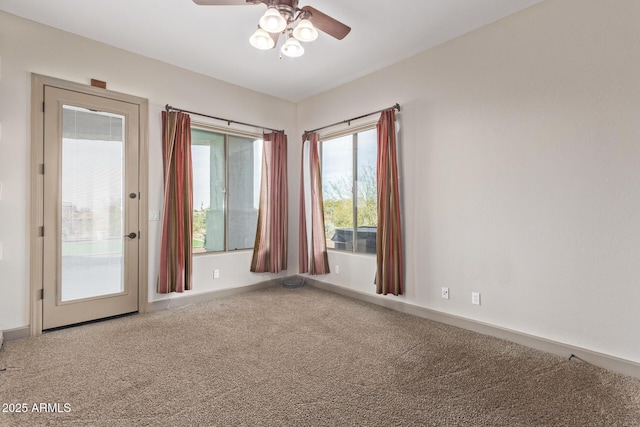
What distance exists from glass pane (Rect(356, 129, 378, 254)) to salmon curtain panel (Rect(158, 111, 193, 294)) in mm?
2186

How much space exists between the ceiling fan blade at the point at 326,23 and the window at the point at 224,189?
7.69 ft

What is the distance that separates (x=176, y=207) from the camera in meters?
3.77

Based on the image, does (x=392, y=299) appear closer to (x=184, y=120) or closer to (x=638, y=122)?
(x=638, y=122)

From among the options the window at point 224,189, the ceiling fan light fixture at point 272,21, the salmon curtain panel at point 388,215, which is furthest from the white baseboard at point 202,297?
the ceiling fan light fixture at point 272,21

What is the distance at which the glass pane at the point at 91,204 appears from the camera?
10.5 feet

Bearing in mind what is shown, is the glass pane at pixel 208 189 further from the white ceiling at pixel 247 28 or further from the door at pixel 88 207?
the white ceiling at pixel 247 28

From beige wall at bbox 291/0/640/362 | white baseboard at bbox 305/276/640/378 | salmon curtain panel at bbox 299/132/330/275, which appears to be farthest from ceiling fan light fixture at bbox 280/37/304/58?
white baseboard at bbox 305/276/640/378

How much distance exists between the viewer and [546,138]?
267cm

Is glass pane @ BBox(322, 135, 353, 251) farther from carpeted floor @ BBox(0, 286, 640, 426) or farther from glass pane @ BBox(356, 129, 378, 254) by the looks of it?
carpeted floor @ BBox(0, 286, 640, 426)

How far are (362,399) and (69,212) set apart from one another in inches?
128

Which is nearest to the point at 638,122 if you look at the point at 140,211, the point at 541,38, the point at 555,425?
the point at 541,38

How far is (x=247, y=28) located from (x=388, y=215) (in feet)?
8.04

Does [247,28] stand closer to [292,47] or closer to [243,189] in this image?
[292,47]

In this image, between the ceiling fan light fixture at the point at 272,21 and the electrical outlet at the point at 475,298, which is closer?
the ceiling fan light fixture at the point at 272,21
